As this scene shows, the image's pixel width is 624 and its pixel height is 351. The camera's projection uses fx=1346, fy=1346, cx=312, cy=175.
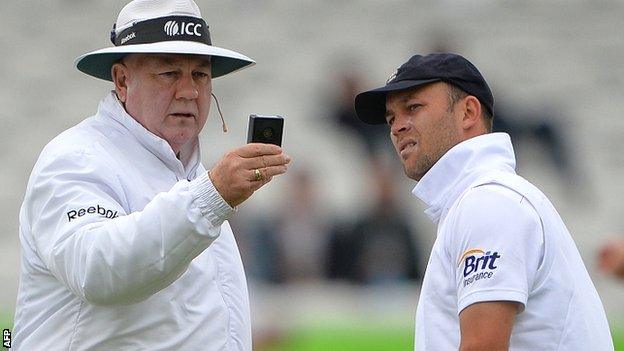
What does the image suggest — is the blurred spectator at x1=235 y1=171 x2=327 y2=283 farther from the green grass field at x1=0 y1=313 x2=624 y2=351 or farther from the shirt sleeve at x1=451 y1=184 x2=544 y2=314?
the shirt sleeve at x1=451 y1=184 x2=544 y2=314

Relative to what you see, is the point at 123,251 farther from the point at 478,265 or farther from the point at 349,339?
the point at 349,339

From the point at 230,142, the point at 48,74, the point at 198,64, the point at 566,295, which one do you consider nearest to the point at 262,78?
the point at 230,142

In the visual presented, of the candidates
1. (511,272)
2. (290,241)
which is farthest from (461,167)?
(290,241)

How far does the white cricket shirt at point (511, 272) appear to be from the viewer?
295cm

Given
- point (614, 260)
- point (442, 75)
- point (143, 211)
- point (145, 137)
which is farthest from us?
point (614, 260)

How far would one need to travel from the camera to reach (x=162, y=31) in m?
3.58

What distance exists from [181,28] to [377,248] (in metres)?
5.96

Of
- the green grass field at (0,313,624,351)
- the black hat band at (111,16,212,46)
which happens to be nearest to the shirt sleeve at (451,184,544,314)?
the black hat band at (111,16,212,46)

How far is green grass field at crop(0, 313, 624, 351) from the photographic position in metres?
8.39

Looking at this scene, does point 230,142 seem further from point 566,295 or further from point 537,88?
point 566,295

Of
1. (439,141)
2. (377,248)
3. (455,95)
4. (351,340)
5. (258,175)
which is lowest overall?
(351,340)

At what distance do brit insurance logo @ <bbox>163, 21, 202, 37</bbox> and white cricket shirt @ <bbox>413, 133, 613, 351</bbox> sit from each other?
92 centimetres

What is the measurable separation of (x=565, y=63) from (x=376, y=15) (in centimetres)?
166

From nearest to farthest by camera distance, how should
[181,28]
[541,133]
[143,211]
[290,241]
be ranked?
1. [143,211]
2. [181,28]
3. [290,241]
4. [541,133]
